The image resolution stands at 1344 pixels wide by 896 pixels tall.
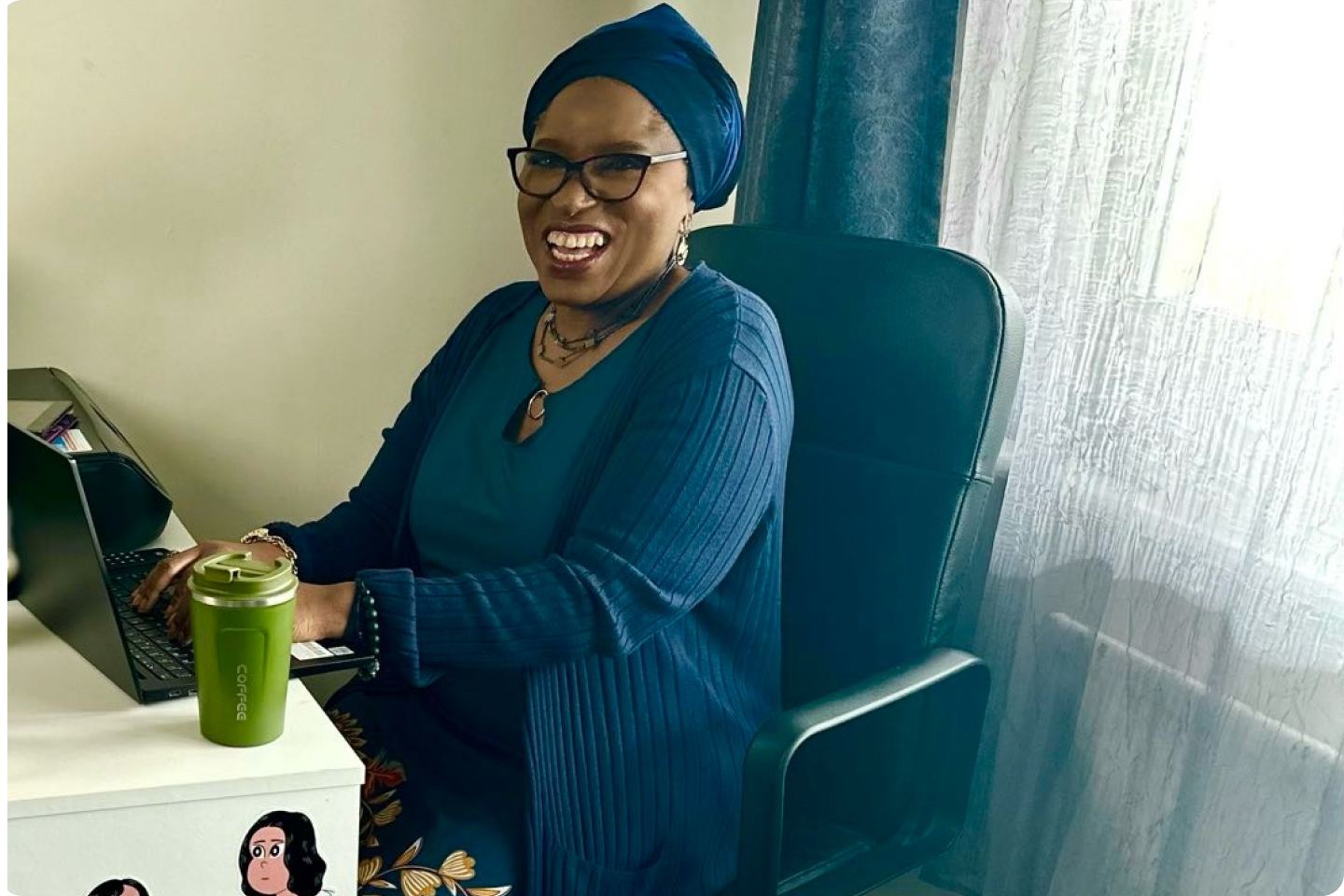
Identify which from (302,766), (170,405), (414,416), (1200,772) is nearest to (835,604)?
(1200,772)

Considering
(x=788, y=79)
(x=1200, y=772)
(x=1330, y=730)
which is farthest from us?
(x=788, y=79)

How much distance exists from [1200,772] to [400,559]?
0.91 m

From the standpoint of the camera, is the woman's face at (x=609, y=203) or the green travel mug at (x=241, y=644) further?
the woman's face at (x=609, y=203)

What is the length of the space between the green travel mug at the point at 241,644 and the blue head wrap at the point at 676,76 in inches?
25.9

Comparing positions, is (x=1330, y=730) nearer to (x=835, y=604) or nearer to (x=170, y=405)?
(x=835, y=604)

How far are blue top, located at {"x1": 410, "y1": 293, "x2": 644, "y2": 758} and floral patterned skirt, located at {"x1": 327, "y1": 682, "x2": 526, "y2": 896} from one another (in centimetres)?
3

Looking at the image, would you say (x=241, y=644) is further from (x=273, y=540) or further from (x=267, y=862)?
(x=273, y=540)

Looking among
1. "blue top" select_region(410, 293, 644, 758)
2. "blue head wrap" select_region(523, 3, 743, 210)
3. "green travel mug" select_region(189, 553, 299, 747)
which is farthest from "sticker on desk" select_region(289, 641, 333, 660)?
"blue head wrap" select_region(523, 3, 743, 210)

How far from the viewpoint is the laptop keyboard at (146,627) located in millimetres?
1079

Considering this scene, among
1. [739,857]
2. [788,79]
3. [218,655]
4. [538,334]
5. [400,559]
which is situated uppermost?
[788,79]

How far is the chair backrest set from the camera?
1.36 m

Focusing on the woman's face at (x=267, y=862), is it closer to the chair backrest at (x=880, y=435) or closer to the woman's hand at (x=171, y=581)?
the woman's hand at (x=171, y=581)

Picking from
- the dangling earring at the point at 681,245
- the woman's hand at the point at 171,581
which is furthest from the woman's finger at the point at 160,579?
the dangling earring at the point at 681,245

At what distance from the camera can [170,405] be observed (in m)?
1.83
